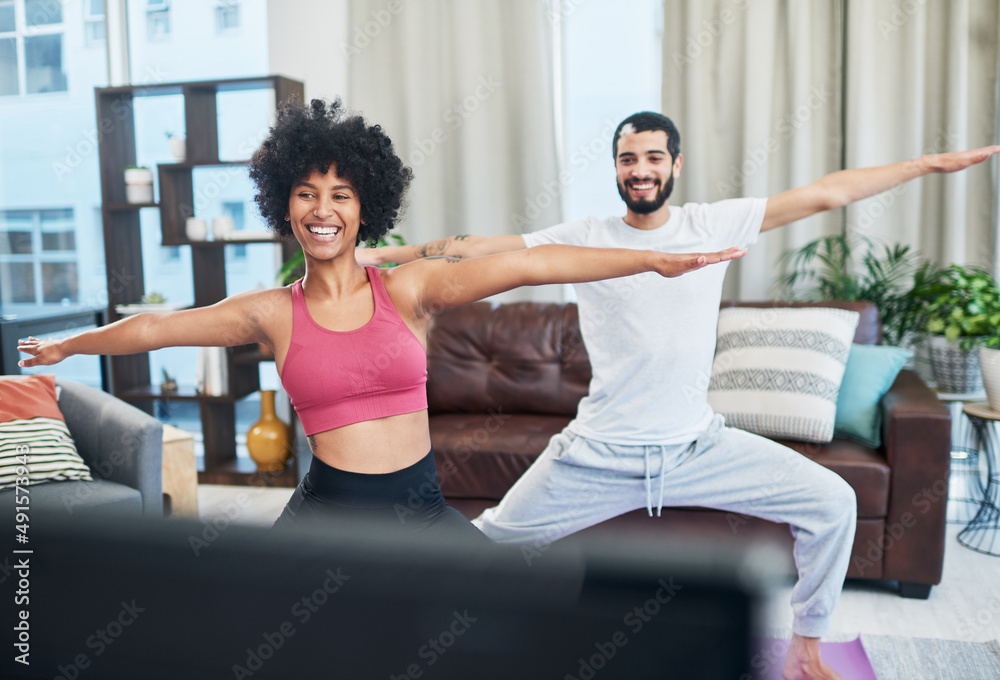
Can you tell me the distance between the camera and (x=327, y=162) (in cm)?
149

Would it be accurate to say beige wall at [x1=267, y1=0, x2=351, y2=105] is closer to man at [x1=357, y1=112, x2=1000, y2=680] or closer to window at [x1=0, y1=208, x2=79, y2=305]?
window at [x1=0, y1=208, x2=79, y2=305]

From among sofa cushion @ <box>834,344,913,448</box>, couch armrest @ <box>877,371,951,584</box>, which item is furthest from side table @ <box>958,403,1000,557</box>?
couch armrest @ <box>877,371,951,584</box>

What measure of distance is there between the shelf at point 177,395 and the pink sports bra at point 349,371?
2685 millimetres

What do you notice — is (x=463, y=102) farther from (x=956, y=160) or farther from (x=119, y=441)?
(x=956, y=160)

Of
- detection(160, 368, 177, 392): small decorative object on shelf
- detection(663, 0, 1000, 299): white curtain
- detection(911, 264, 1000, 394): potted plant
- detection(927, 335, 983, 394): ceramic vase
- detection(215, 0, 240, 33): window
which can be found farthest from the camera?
detection(215, 0, 240, 33): window

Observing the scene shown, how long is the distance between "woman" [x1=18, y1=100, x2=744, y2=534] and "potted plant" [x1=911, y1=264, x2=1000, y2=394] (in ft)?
7.30

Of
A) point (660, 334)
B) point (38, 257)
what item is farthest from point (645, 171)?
point (38, 257)

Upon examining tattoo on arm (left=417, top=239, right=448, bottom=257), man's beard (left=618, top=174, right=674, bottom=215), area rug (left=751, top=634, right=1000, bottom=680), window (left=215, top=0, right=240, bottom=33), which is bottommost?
area rug (left=751, top=634, right=1000, bottom=680)

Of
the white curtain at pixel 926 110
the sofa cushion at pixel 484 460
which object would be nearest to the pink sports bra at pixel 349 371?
the sofa cushion at pixel 484 460

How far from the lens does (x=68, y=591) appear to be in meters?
0.46

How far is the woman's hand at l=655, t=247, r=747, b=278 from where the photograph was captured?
4.02 ft

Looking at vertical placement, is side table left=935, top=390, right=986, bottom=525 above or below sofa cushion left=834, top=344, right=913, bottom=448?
below

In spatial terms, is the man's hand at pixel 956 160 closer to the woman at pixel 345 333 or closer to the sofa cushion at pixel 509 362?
the woman at pixel 345 333

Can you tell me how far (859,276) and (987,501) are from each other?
101cm
